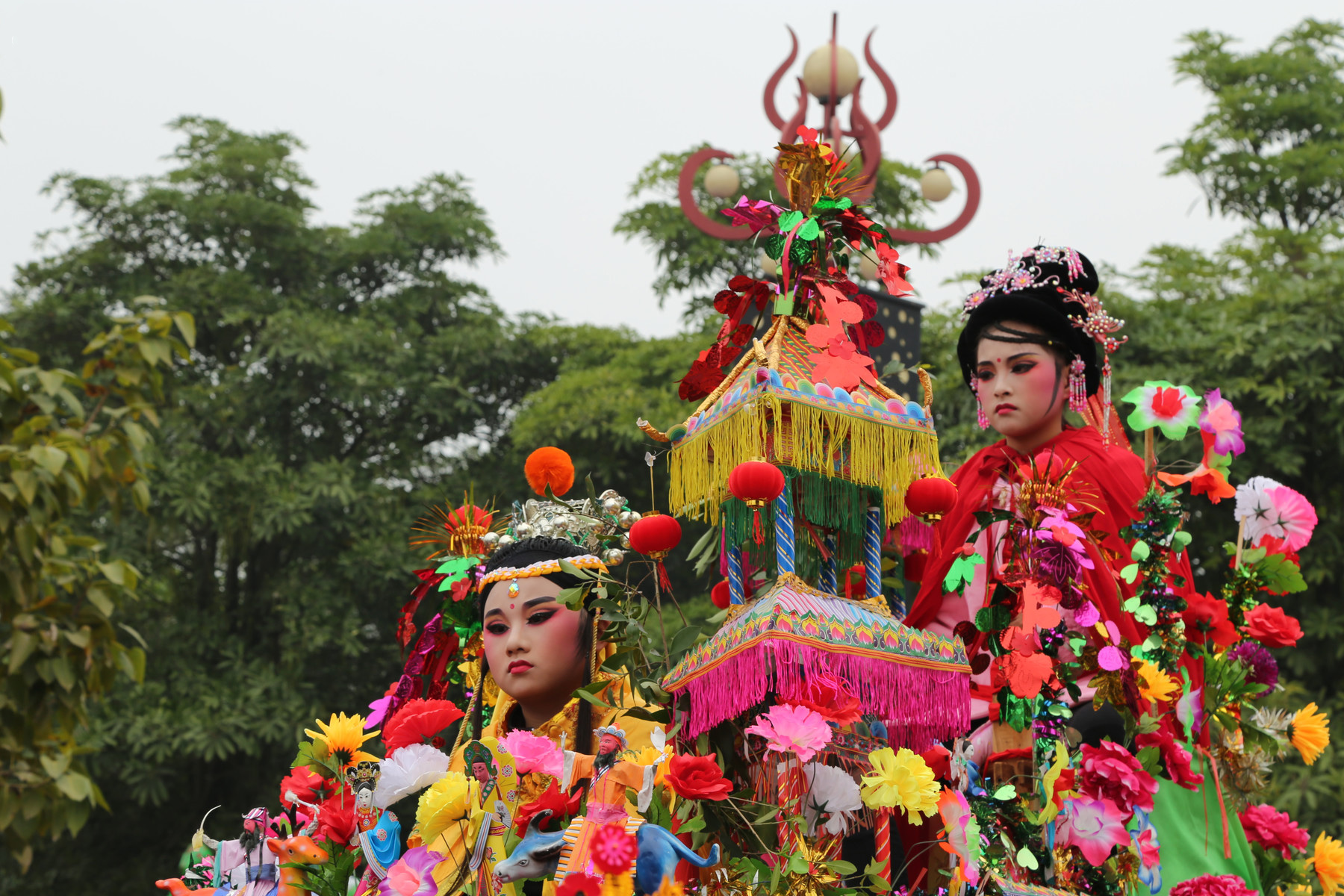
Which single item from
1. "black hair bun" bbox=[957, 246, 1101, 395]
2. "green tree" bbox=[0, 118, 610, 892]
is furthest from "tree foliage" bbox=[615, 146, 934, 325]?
"black hair bun" bbox=[957, 246, 1101, 395]

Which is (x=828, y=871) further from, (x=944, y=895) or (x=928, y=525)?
(x=928, y=525)

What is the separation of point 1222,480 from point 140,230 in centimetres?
1462

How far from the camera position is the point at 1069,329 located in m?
6.07

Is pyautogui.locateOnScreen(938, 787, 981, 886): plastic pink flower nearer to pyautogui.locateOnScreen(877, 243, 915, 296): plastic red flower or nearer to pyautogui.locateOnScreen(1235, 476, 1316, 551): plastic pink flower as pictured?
pyautogui.locateOnScreen(877, 243, 915, 296): plastic red flower

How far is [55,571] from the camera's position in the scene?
459 centimetres

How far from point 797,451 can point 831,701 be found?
96cm

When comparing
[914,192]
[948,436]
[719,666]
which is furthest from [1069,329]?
[914,192]

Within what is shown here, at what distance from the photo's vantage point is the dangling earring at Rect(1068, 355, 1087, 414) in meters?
6.18

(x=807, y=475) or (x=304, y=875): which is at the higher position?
(x=807, y=475)

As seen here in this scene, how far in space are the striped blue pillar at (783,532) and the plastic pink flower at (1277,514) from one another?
8.23ft

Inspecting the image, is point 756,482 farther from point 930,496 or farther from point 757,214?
point 757,214

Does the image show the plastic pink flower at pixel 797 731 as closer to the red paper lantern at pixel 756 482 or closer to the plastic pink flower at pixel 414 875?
the red paper lantern at pixel 756 482

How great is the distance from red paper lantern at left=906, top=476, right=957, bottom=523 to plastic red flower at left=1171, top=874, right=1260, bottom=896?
1.72m

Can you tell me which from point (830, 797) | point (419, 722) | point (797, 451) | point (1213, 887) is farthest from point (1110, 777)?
point (419, 722)
